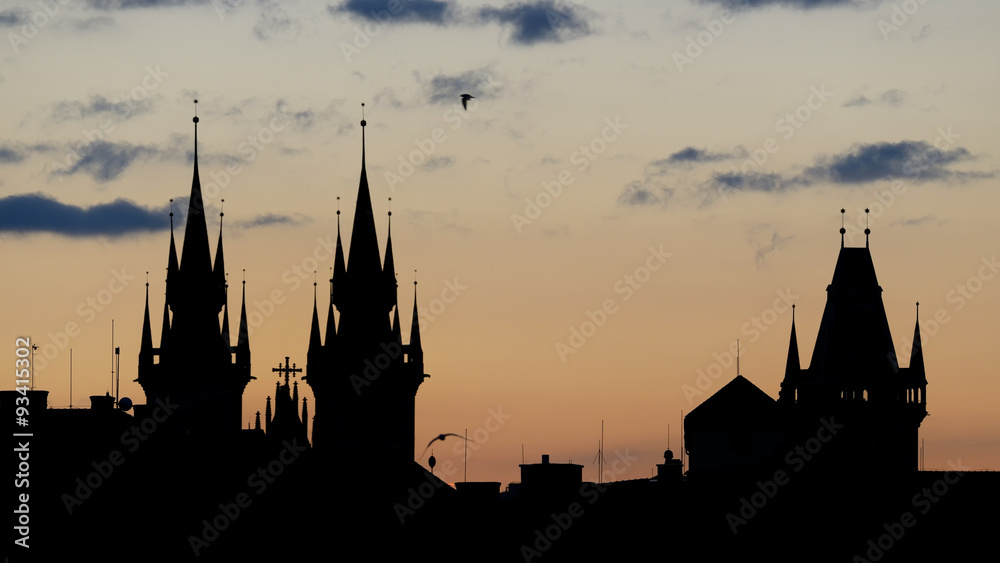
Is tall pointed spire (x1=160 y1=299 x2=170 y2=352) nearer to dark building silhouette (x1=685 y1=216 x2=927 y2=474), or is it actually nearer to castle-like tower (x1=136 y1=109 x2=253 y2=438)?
castle-like tower (x1=136 y1=109 x2=253 y2=438)

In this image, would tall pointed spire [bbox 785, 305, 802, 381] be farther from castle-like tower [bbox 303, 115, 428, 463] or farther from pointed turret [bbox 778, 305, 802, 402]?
castle-like tower [bbox 303, 115, 428, 463]

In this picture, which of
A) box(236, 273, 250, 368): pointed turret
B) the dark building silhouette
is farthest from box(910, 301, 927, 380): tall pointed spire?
box(236, 273, 250, 368): pointed turret

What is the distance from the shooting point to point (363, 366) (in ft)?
524

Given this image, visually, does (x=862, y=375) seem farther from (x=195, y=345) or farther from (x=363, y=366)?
(x=195, y=345)

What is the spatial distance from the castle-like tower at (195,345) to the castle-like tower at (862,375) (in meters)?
32.9

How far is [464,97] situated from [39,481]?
79.3 feet

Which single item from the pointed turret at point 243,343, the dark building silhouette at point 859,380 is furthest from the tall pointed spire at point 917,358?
the pointed turret at point 243,343

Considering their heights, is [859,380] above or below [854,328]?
below

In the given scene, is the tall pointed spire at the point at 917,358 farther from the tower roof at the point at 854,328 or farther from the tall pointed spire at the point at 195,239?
the tall pointed spire at the point at 195,239

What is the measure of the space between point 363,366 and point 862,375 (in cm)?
2915

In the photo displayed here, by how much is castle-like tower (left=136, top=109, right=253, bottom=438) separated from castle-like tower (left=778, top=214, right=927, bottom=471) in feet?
108

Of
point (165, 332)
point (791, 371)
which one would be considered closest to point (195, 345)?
point (165, 332)

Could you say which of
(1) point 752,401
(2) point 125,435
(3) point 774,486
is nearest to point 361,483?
(2) point 125,435

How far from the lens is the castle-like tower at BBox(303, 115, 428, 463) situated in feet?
525
